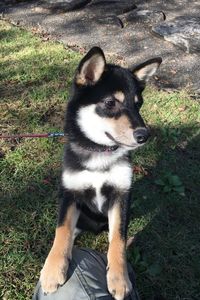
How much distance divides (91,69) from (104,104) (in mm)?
265

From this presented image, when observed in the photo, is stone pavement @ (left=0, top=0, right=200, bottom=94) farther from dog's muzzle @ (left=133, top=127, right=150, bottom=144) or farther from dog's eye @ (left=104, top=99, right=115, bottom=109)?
dog's muzzle @ (left=133, top=127, right=150, bottom=144)

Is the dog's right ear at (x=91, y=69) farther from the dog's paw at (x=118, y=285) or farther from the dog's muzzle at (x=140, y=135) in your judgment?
the dog's paw at (x=118, y=285)

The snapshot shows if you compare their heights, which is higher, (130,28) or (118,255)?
(118,255)

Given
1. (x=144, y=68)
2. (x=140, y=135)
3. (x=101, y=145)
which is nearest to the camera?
(x=140, y=135)

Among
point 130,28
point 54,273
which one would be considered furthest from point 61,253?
point 130,28

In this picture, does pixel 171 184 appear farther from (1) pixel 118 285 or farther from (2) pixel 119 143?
(1) pixel 118 285

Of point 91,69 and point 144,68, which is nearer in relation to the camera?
point 91,69

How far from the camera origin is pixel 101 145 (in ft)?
9.76

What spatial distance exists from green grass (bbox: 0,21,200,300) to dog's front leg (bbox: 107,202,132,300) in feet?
1.86

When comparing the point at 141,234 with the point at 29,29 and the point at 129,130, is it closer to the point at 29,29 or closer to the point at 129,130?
the point at 129,130

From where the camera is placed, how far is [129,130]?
2693mm

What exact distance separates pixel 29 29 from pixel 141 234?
212 inches

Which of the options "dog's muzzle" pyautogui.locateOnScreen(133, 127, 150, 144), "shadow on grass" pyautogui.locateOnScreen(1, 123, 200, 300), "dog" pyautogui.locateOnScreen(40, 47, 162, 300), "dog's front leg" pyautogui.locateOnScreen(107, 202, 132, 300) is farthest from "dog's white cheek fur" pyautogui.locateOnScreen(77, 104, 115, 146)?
"shadow on grass" pyautogui.locateOnScreen(1, 123, 200, 300)

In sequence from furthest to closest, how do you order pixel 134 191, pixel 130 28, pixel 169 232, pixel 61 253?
pixel 130 28 → pixel 134 191 → pixel 169 232 → pixel 61 253
